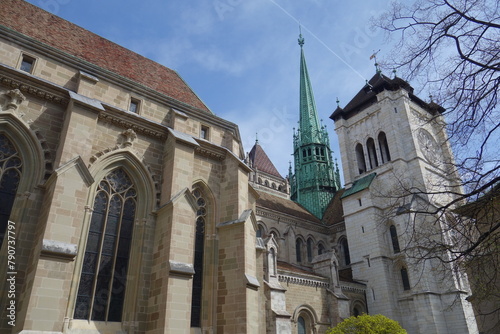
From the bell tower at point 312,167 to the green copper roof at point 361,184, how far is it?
5648 millimetres

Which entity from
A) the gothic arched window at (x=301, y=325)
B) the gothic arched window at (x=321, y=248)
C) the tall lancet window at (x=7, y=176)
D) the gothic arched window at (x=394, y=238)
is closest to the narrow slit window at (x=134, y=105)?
the tall lancet window at (x=7, y=176)

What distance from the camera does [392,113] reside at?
2883cm

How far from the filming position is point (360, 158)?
103ft

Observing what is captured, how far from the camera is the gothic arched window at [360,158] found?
30.8 meters

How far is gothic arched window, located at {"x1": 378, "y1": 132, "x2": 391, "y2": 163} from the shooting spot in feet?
94.6

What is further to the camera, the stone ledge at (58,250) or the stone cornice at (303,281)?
the stone cornice at (303,281)

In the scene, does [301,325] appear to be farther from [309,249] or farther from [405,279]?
[309,249]

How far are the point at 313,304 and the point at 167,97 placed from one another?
13.8 metres

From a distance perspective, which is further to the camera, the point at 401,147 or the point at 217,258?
the point at 401,147

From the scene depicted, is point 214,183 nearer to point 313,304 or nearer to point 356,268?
point 313,304

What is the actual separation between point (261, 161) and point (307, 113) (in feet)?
27.0

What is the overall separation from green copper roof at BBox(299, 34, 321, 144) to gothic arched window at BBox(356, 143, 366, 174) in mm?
7875

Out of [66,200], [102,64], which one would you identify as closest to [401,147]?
[102,64]

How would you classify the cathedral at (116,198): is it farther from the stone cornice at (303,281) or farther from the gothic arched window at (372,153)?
the gothic arched window at (372,153)
